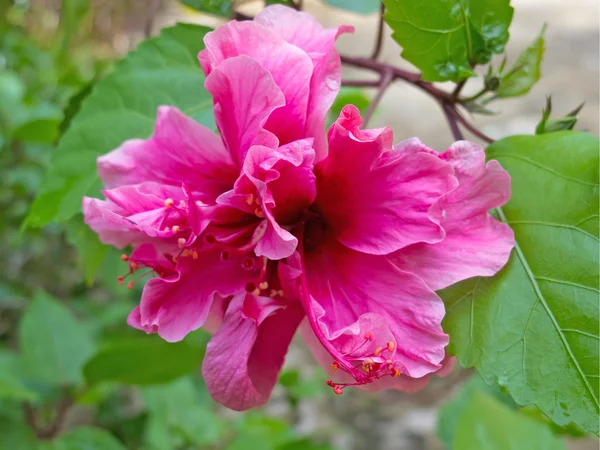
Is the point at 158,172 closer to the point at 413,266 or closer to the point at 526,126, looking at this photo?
the point at 413,266

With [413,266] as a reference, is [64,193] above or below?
below

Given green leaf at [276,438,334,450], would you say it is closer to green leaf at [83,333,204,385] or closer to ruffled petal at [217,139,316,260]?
green leaf at [83,333,204,385]

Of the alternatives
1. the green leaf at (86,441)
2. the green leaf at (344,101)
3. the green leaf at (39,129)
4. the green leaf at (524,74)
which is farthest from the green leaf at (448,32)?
the green leaf at (86,441)

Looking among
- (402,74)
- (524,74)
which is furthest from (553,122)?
(402,74)

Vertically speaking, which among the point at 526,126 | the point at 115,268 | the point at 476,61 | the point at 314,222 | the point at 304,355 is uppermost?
the point at 476,61

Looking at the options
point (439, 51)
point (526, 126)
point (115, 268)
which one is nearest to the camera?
point (439, 51)

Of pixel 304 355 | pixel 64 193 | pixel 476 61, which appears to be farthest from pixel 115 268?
pixel 304 355

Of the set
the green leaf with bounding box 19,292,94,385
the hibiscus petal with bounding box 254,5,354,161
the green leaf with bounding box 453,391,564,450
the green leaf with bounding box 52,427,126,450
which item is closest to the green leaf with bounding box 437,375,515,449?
the green leaf with bounding box 453,391,564,450

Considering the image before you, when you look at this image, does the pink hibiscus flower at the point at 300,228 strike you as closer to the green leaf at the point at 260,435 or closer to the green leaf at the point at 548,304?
the green leaf at the point at 548,304

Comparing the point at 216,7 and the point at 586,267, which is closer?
the point at 586,267
